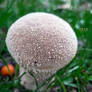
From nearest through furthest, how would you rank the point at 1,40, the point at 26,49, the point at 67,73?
the point at 26,49 < the point at 67,73 < the point at 1,40

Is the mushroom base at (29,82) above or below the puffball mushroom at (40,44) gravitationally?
below

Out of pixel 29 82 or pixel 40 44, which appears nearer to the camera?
pixel 40 44

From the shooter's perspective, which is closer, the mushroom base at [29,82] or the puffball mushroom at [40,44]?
the puffball mushroom at [40,44]

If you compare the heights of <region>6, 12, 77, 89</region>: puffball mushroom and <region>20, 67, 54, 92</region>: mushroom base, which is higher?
<region>6, 12, 77, 89</region>: puffball mushroom

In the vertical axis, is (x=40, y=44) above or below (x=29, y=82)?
above

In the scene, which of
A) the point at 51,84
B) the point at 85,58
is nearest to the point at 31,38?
the point at 51,84

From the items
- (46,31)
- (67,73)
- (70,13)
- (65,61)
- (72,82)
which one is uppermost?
(70,13)

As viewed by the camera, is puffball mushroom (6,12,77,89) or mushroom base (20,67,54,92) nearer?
puffball mushroom (6,12,77,89)

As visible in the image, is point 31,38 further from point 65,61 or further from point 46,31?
point 65,61
